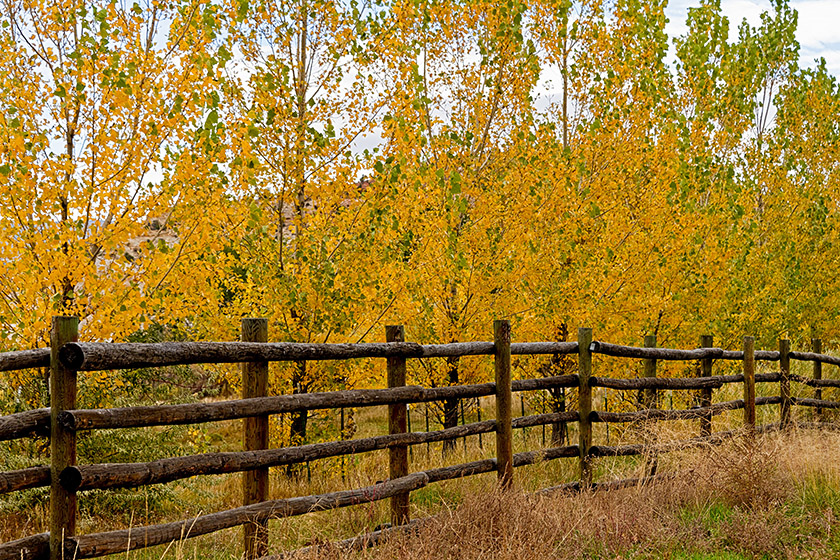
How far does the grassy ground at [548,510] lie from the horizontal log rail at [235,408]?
623 mm

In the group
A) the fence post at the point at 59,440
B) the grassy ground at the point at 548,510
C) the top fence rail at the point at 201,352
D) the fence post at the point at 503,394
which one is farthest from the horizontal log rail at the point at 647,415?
the fence post at the point at 59,440

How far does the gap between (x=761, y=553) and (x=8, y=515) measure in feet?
24.5

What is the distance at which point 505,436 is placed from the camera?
24.1ft

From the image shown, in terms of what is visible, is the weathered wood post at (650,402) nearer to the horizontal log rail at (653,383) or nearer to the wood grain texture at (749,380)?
the horizontal log rail at (653,383)

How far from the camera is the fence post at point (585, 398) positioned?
320 inches

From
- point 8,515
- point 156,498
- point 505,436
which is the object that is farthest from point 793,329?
point 8,515

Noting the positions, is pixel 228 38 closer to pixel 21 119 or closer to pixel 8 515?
pixel 21 119

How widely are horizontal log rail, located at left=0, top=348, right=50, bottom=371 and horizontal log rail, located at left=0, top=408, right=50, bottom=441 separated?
0.27m

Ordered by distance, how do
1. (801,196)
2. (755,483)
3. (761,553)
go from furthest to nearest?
(801,196)
(755,483)
(761,553)

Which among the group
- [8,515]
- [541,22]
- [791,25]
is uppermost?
[791,25]

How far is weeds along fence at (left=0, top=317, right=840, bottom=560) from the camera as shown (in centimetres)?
436

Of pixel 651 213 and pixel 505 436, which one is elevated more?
pixel 651 213

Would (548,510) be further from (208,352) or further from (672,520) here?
(208,352)

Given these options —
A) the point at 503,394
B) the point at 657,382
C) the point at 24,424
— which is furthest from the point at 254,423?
the point at 657,382
